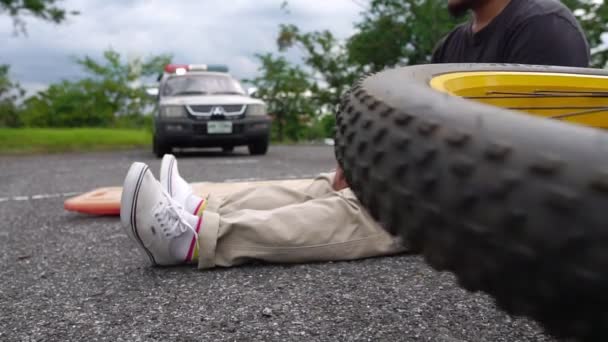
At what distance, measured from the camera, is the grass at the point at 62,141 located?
28.5 feet

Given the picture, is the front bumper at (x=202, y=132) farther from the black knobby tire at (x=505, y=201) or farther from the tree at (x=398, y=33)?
the black knobby tire at (x=505, y=201)

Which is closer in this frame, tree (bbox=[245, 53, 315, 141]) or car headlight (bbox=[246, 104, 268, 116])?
car headlight (bbox=[246, 104, 268, 116])

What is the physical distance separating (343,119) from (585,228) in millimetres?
542

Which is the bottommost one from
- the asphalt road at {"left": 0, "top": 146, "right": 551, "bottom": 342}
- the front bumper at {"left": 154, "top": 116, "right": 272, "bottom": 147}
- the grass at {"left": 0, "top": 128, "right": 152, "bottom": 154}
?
the grass at {"left": 0, "top": 128, "right": 152, "bottom": 154}

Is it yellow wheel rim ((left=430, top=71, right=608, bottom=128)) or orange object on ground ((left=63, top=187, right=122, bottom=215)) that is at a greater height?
yellow wheel rim ((left=430, top=71, right=608, bottom=128))

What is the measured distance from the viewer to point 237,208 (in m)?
1.80

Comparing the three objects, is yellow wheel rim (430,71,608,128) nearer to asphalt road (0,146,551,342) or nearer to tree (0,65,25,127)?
asphalt road (0,146,551,342)

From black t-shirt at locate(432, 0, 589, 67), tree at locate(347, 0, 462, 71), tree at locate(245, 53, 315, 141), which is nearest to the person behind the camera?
black t-shirt at locate(432, 0, 589, 67)

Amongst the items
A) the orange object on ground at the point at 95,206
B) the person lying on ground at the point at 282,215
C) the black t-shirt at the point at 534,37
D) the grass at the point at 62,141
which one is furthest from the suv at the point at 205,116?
the black t-shirt at the point at 534,37

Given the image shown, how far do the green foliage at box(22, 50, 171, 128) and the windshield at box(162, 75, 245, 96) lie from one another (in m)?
8.28

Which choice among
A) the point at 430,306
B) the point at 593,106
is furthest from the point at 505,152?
the point at 593,106

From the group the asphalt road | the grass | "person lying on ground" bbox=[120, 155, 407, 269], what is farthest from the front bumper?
"person lying on ground" bbox=[120, 155, 407, 269]

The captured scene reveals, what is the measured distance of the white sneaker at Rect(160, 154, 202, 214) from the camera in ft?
5.68

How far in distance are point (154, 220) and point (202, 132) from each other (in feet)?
16.6
